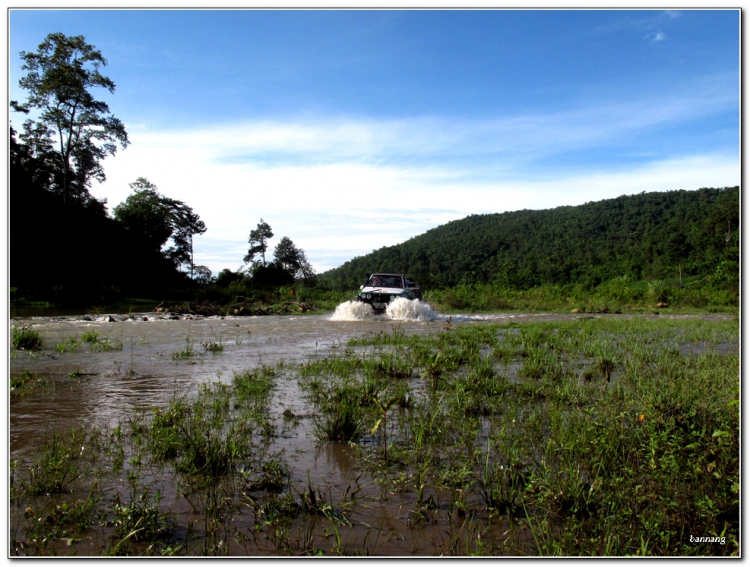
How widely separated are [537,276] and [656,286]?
147ft

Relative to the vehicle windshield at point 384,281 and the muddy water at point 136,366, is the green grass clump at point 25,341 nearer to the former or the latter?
the muddy water at point 136,366

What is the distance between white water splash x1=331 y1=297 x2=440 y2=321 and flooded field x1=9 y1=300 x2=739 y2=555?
40.7 feet

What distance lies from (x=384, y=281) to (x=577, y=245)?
77238mm

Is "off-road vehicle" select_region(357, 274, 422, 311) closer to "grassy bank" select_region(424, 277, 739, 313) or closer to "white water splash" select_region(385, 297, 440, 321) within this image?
"white water splash" select_region(385, 297, 440, 321)

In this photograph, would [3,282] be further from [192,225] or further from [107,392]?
[192,225]

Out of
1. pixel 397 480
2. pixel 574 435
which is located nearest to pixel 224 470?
pixel 397 480

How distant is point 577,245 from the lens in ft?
298

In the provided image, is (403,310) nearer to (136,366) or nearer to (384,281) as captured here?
(384,281)

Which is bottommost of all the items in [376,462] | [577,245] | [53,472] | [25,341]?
[376,462]

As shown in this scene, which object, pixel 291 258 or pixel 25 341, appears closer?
pixel 25 341

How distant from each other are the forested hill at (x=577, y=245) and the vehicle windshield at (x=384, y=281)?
2007cm

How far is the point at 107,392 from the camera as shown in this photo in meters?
6.77

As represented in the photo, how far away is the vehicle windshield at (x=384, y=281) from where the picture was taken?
70.9ft

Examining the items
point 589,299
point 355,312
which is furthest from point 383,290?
point 589,299
